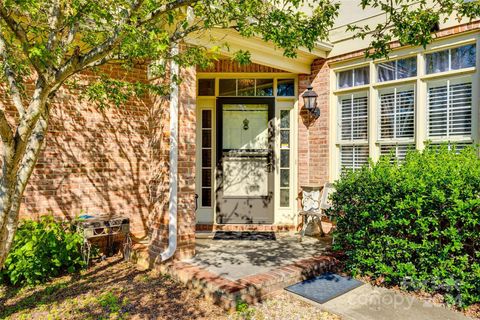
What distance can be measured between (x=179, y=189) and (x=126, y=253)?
137cm

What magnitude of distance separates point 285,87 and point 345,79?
1079 mm

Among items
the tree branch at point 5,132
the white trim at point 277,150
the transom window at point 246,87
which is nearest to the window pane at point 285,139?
the white trim at point 277,150

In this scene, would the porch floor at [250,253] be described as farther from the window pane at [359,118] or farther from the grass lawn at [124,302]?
the window pane at [359,118]

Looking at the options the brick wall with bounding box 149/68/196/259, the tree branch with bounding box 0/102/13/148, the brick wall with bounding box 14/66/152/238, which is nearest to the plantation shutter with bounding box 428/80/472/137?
the brick wall with bounding box 149/68/196/259

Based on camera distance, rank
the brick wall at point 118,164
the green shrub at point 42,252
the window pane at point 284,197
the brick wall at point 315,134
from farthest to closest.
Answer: the window pane at point 284,197, the brick wall at point 315,134, the brick wall at point 118,164, the green shrub at point 42,252

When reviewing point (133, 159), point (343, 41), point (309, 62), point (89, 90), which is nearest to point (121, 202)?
point (133, 159)

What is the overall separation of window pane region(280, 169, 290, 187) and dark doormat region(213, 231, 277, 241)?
94 cm

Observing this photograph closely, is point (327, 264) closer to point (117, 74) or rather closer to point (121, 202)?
point (121, 202)

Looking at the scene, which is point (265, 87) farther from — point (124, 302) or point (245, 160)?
point (124, 302)

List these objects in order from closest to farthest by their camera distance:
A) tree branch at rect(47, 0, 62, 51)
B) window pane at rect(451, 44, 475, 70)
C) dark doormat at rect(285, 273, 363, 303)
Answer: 1. tree branch at rect(47, 0, 62, 51)
2. dark doormat at rect(285, 273, 363, 303)
3. window pane at rect(451, 44, 475, 70)

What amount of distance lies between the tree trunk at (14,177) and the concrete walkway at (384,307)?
2.82 m

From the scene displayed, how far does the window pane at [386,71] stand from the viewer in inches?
193

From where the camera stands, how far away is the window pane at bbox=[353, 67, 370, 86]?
5.20m

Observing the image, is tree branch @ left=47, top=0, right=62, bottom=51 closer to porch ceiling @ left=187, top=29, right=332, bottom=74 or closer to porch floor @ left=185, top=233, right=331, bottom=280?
porch ceiling @ left=187, top=29, right=332, bottom=74
